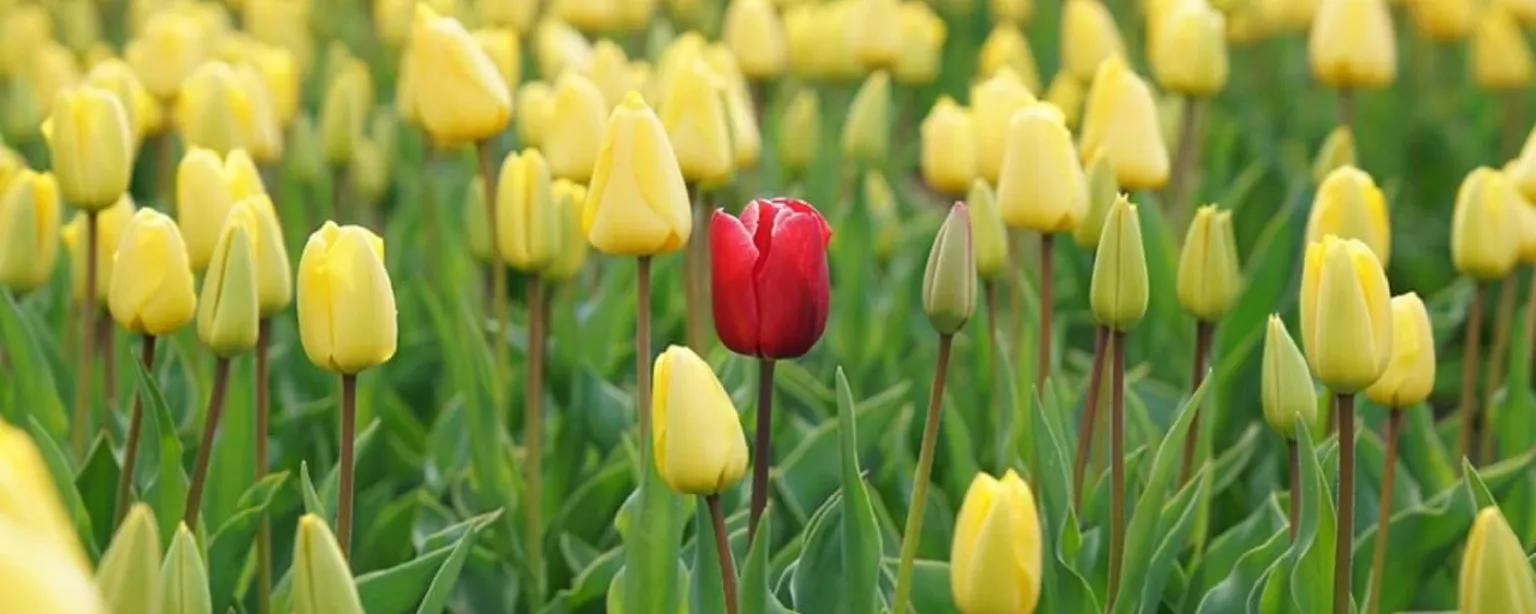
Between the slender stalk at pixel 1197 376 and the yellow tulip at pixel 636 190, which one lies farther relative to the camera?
the slender stalk at pixel 1197 376

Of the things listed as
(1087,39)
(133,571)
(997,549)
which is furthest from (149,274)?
(1087,39)

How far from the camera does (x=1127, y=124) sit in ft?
7.90

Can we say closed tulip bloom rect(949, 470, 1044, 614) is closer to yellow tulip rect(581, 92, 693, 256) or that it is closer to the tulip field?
the tulip field

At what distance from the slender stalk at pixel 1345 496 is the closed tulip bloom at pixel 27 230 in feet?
4.80

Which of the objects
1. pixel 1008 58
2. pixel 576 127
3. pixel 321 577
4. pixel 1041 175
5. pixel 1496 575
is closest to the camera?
pixel 321 577

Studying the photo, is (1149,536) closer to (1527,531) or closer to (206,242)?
(1527,531)

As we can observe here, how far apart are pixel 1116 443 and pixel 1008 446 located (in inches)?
14.2

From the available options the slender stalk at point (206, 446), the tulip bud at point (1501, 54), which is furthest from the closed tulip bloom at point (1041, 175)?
the tulip bud at point (1501, 54)

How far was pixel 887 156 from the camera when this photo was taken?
374 centimetres

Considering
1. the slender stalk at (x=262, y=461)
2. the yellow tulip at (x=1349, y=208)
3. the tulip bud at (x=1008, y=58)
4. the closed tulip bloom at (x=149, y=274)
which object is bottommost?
the slender stalk at (x=262, y=461)

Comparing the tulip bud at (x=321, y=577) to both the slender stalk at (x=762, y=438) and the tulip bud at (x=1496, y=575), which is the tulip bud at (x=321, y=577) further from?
the tulip bud at (x=1496, y=575)

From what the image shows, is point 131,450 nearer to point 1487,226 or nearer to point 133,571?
point 133,571

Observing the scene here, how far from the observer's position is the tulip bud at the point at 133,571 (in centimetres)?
140

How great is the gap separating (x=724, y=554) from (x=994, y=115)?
3.31 feet
